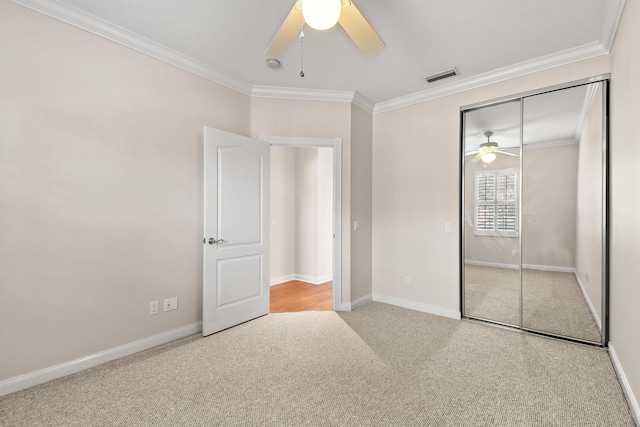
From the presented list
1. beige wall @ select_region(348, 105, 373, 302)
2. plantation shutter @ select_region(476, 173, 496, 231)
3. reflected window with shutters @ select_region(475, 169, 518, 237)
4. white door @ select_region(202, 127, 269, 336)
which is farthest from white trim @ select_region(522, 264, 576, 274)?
white door @ select_region(202, 127, 269, 336)

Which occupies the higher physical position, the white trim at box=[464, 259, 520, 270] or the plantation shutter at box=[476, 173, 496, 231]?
the plantation shutter at box=[476, 173, 496, 231]

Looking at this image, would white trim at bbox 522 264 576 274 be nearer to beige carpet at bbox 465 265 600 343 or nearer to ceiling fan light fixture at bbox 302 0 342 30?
beige carpet at bbox 465 265 600 343

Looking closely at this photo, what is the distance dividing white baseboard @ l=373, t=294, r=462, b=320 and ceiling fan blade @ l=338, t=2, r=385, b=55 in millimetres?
2945

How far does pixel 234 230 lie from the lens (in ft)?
10.9

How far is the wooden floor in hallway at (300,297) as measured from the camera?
3996 millimetres

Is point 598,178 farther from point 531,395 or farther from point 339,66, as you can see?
point 339,66

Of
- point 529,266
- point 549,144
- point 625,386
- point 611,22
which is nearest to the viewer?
point 625,386

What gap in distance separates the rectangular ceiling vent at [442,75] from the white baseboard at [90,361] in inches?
141

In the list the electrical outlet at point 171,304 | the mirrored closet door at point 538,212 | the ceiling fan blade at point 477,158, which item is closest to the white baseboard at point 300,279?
the electrical outlet at point 171,304

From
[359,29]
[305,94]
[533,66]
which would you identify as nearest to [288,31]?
[359,29]

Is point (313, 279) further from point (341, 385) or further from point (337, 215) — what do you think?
point (341, 385)

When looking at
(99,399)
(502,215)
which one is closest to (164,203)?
(99,399)

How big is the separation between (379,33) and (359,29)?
88cm

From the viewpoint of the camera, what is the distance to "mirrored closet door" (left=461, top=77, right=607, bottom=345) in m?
2.82
